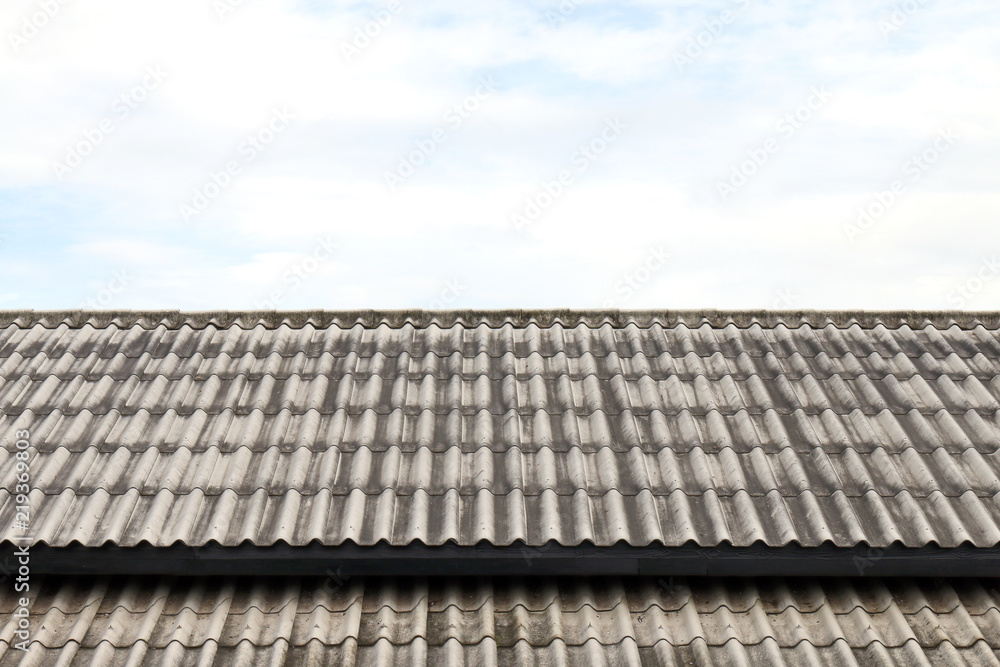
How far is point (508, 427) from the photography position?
5.05m

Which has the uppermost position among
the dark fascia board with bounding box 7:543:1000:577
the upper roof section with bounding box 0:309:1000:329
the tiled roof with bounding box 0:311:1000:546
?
the dark fascia board with bounding box 7:543:1000:577

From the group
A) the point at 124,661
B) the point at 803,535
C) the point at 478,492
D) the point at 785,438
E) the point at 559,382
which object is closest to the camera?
the point at 124,661

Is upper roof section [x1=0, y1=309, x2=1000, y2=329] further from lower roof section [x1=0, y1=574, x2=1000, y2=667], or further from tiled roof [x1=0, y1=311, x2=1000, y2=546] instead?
lower roof section [x1=0, y1=574, x2=1000, y2=667]

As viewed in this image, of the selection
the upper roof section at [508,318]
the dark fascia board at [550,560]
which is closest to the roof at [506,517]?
the dark fascia board at [550,560]

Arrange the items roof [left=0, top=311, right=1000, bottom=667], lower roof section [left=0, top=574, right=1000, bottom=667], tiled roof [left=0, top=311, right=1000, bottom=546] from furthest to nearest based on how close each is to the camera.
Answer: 1. tiled roof [left=0, top=311, right=1000, bottom=546]
2. roof [left=0, top=311, right=1000, bottom=667]
3. lower roof section [left=0, top=574, right=1000, bottom=667]

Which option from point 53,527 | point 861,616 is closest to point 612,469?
point 861,616

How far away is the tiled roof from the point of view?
421 cm

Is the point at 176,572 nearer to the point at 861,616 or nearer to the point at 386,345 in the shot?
the point at 386,345

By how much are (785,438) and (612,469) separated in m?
1.20

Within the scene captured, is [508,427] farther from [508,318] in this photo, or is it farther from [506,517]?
[508,318]

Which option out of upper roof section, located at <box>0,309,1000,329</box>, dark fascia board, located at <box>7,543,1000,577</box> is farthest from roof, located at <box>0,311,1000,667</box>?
upper roof section, located at <box>0,309,1000,329</box>

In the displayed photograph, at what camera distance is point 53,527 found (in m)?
4.19

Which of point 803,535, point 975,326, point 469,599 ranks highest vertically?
point 803,535

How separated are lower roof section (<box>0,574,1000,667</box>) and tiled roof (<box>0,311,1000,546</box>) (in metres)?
0.37
